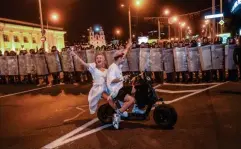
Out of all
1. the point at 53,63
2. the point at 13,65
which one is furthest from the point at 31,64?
the point at 53,63

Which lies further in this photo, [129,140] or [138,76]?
[138,76]

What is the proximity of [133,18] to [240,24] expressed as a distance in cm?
1405

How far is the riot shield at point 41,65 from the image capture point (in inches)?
631

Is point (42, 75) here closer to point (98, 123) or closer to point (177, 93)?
point (177, 93)

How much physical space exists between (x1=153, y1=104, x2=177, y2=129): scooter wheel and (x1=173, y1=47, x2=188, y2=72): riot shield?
7077 mm

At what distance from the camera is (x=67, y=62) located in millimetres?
15492

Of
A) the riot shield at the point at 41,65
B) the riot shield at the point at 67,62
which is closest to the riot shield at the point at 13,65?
the riot shield at the point at 41,65

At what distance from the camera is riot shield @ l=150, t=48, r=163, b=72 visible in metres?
13.5

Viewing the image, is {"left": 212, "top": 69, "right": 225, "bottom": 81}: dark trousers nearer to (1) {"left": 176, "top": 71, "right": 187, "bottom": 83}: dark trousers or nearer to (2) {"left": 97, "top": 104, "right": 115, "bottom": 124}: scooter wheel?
(1) {"left": 176, "top": 71, "right": 187, "bottom": 83}: dark trousers

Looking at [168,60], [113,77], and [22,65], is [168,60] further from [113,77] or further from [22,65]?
[22,65]

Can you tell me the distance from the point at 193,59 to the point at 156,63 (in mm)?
1656

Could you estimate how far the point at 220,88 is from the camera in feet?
36.0

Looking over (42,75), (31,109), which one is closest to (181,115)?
(31,109)

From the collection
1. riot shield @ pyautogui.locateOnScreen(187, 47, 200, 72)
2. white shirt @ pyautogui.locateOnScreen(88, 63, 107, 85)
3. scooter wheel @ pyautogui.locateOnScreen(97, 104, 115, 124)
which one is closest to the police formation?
riot shield @ pyautogui.locateOnScreen(187, 47, 200, 72)
